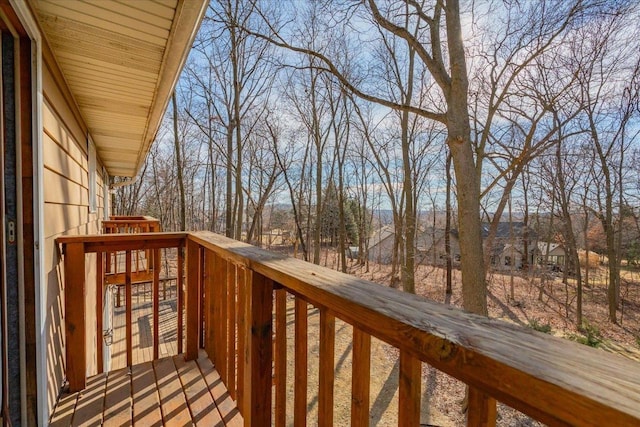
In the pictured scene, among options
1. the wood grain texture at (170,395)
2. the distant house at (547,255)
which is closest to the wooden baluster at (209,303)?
the wood grain texture at (170,395)

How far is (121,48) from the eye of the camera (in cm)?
206

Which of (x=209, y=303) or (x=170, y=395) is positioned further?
(x=209, y=303)

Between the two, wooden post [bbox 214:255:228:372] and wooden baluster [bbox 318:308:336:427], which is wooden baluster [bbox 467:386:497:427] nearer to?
wooden baluster [bbox 318:308:336:427]

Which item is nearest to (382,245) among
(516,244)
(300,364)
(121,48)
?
(516,244)

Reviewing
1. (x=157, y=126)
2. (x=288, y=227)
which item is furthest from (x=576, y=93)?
(x=288, y=227)

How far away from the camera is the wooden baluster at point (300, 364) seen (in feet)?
3.77

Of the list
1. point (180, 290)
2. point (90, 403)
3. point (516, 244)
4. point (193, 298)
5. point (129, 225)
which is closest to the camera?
point (90, 403)

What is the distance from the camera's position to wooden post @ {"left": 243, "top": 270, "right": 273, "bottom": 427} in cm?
133

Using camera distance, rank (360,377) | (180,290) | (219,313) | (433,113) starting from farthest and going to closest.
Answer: (433,113), (180,290), (219,313), (360,377)

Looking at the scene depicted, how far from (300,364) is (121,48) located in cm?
216

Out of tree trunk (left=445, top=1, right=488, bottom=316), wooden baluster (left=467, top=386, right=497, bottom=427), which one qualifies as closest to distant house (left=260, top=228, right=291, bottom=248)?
tree trunk (left=445, top=1, right=488, bottom=316)

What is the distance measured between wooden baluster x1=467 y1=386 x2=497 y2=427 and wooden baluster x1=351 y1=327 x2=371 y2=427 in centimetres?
31

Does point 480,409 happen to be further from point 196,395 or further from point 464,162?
point 464,162

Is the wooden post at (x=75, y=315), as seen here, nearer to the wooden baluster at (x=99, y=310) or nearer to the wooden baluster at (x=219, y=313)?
the wooden baluster at (x=99, y=310)
